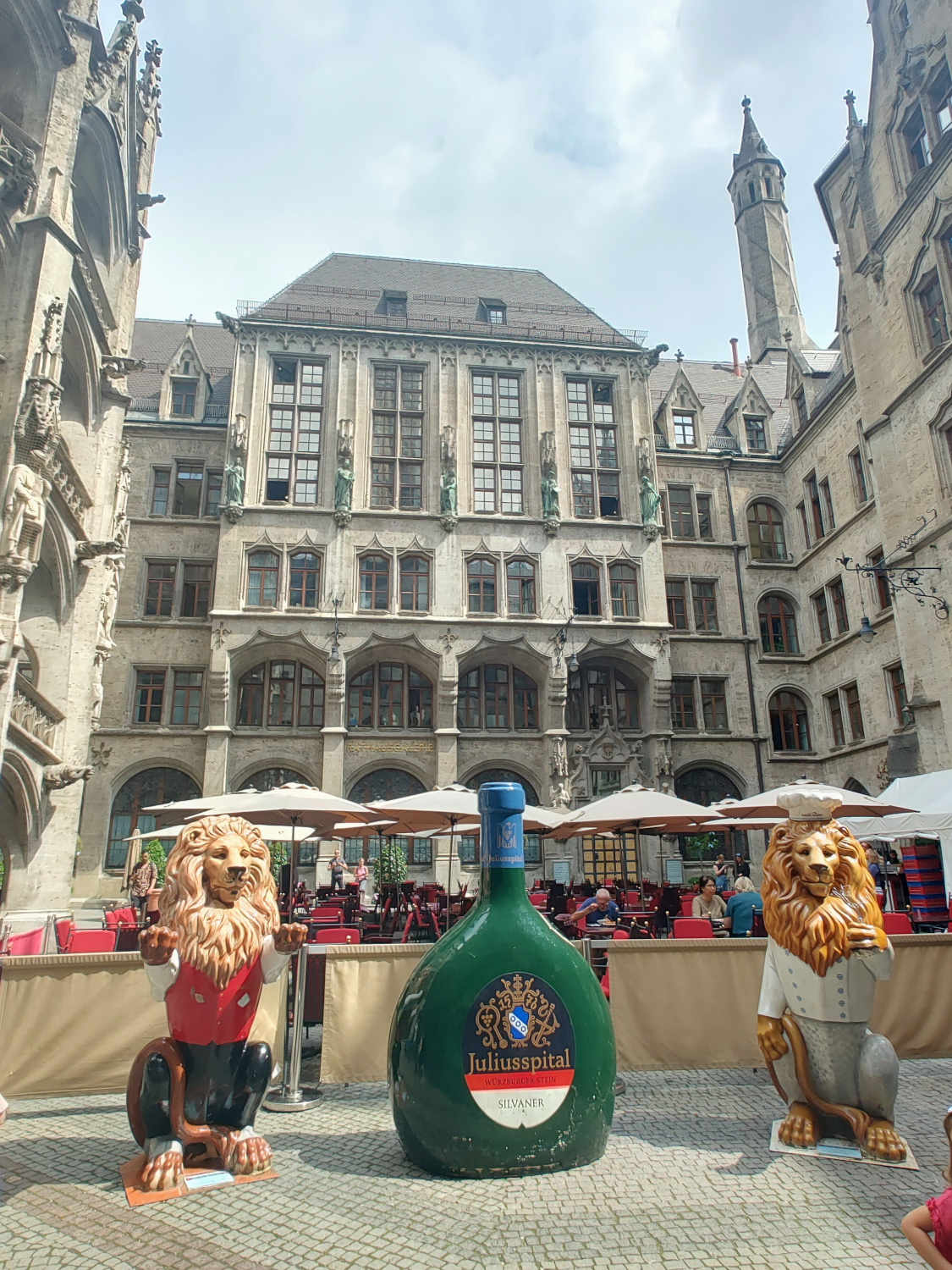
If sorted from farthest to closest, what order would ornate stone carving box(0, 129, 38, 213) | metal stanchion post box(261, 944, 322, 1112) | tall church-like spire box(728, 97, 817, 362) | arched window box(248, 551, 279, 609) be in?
tall church-like spire box(728, 97, 817, 362) → arched window box(248, 551, 279, 609) → ornate stone carving box(0, 129, 38, 213) → metal stanchion post box(261, 944, 322, 1112)

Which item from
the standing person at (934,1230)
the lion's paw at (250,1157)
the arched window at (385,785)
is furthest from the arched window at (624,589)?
the standing person at (934,1230)

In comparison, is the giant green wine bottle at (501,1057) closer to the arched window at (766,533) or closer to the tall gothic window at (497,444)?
the tall gothic window at (497,444)

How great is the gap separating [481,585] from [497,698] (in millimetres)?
3899

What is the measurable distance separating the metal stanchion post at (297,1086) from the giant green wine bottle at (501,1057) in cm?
176

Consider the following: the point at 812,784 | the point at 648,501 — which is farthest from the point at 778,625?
the point at 812,784

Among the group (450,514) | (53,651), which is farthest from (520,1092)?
(450,514)

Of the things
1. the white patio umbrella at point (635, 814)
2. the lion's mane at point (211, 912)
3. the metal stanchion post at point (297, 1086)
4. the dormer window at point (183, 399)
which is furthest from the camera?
the dormer window at point (183, 399)

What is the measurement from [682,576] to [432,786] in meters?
12.1

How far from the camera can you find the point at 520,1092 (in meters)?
3.71

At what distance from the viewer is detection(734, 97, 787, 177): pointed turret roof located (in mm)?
42531

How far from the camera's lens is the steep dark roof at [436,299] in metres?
29.8

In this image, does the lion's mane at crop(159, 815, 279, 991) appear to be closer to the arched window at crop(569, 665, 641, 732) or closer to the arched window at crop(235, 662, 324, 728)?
the arched window at crop(235, 662, 324, 728)

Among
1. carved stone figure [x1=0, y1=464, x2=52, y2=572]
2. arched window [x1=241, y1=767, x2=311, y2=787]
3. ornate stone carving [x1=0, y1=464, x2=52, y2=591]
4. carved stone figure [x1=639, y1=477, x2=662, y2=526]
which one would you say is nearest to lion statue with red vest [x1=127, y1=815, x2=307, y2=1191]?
ornate stone carving [x1=0, y1=464, x2=52, y2=591]

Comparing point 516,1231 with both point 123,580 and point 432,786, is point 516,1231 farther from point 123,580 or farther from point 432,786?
point 123,580
